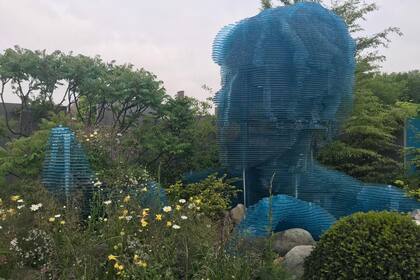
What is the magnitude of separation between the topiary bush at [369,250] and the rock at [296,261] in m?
0.58

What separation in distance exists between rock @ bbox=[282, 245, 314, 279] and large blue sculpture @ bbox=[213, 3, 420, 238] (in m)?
2.48

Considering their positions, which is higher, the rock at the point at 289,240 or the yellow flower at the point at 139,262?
the yellow flower at the point at 139,262

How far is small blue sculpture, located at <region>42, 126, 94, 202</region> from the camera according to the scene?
268 inches

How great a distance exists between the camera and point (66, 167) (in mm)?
6926

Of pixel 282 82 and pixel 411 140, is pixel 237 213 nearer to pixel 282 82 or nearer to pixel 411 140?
pixel 282 82

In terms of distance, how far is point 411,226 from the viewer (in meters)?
4.57

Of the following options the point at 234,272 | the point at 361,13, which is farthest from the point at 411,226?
the point at 361,13

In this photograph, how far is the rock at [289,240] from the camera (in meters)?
6.30

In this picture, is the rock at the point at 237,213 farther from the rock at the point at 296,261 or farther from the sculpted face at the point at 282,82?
the rock at the point at 296,261

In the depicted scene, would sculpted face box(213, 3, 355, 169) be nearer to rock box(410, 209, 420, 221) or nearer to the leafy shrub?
the leafy shrub

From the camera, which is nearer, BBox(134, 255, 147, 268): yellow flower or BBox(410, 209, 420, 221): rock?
BBox(134, 255, 147, 268): yellow flower

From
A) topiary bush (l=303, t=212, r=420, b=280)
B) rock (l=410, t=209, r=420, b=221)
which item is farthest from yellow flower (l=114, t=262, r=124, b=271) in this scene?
rock (l=410, t=209, r=420, b=221)

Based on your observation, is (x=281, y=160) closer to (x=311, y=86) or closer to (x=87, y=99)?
(x=311, y=86)

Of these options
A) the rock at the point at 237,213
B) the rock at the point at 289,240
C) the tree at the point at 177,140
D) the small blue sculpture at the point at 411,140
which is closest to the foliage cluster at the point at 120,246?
the rock at the point at 289,240
